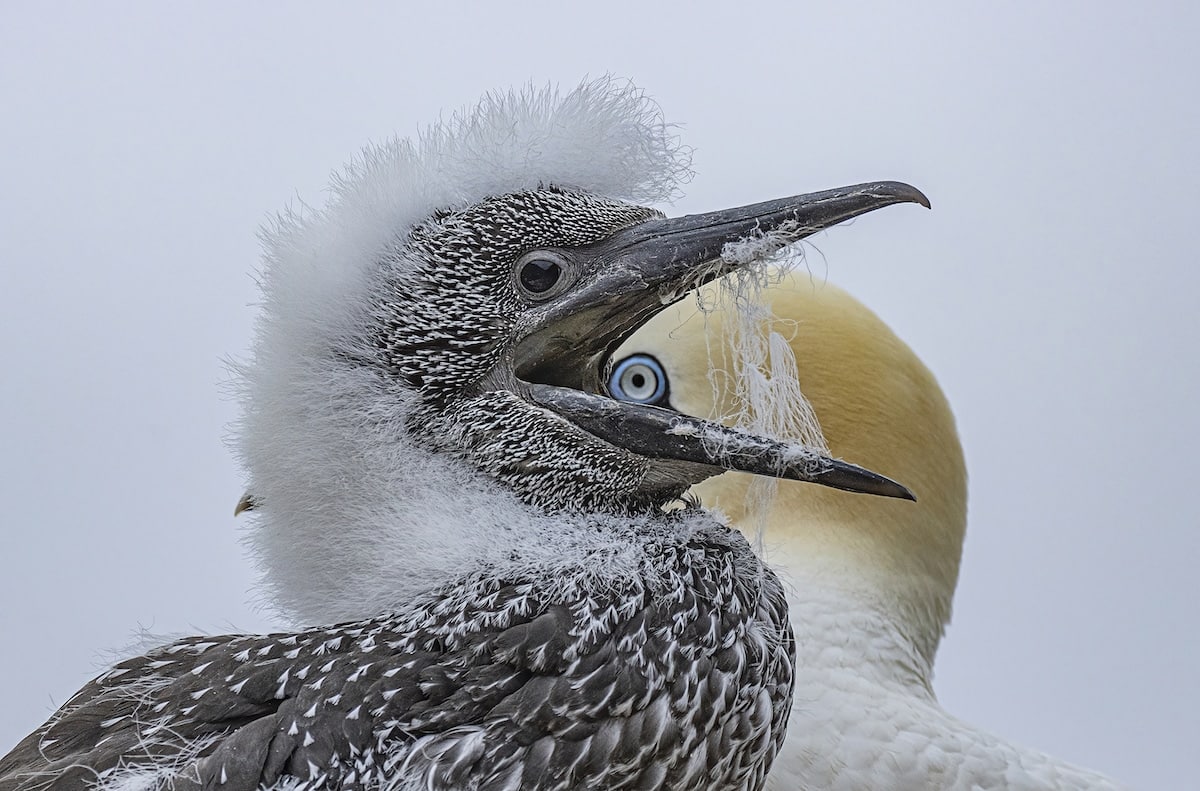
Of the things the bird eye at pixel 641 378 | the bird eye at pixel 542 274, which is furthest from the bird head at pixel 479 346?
the bird eye at pixel 641 378

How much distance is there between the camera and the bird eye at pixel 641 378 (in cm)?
113

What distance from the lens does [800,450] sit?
685mm

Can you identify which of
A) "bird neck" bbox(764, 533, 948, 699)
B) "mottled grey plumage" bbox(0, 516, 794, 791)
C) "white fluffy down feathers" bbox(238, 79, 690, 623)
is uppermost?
"white fluffy down feathers" bbox(238, 79, 690, 623)

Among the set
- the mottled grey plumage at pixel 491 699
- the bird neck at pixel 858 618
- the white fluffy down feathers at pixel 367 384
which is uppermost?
the white fluffy down feathers at pixel 367 384

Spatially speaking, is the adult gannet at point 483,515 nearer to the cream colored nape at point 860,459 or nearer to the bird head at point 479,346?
the bird head at point 479,346

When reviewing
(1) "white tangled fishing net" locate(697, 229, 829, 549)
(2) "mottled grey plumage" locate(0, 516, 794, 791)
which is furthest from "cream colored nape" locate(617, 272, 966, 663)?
(2) "mottled grey plumage" locate(0, 516, 794, 791)

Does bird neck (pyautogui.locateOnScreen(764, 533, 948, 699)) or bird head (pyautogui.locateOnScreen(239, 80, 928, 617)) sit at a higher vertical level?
bird head (pyautogui.locateOnScreen(239, 80, 928, 617))

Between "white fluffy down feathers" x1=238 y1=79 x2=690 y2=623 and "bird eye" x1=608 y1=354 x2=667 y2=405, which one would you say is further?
"bird eye" x1=608 y1=354 x2=667 y2=405

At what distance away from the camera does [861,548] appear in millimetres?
1273

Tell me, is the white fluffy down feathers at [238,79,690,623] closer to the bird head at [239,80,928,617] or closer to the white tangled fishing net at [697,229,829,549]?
the bird head at [239,80,928,617]

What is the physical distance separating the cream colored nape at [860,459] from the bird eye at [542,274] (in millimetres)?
495

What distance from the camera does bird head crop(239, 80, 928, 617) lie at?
2.29ft

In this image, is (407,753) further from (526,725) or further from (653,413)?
(653,413)

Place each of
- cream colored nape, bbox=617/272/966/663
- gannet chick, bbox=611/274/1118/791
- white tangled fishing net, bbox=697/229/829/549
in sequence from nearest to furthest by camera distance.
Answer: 1. white tangled fishing net, bbox=697/229/829/549
2. gannet chick, bbox=611/274/1118/791
3. cream colored nape, bbox=617/272/966/663
